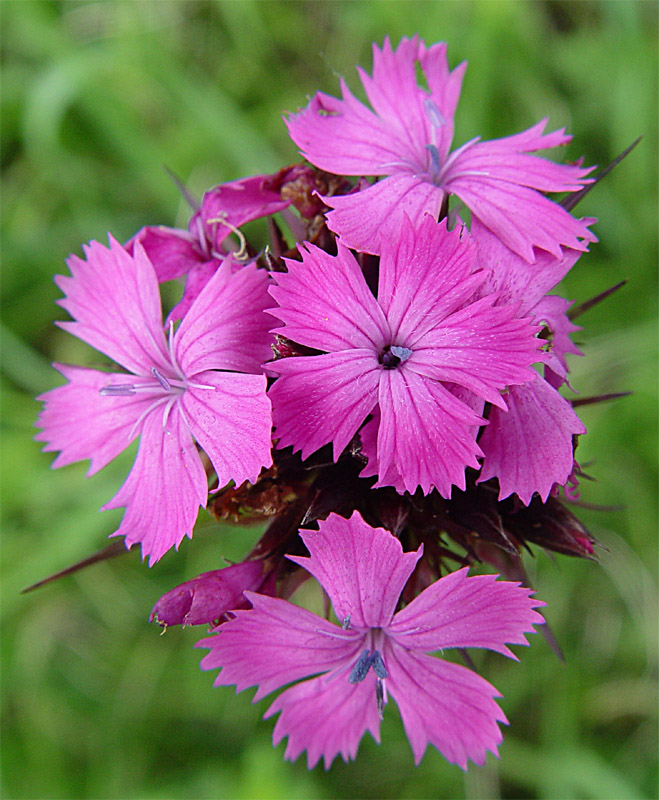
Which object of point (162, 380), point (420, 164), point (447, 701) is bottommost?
point (447, 701)

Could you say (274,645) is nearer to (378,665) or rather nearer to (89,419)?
(378,665)

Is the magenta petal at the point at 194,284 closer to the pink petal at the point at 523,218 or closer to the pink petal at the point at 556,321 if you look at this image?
the pink petal at the point at 523,218

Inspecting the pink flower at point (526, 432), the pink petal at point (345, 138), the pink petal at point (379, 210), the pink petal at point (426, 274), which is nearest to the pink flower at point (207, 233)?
the pink petal at point (345, 138)

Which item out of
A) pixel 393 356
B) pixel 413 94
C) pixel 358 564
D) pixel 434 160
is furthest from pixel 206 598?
pixel 413 94

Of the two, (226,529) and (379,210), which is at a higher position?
(379,210)

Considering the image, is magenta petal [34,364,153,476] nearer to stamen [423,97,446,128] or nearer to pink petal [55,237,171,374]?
pink petal [55,237,171,374]

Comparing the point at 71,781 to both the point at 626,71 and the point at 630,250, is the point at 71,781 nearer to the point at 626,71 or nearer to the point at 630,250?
the point at 630,250
